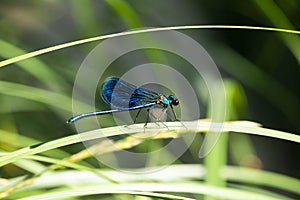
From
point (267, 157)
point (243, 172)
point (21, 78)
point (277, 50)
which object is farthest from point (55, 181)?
point (277, 50)

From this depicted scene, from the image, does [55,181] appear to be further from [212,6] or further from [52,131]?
[212,6]

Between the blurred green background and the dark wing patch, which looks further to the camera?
the blurred green background

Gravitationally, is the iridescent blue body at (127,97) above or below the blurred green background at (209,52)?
below

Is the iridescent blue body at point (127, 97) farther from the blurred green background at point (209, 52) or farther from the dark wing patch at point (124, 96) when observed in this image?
the blurred green background at point (209, 52)

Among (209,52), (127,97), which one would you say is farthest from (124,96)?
(209,52)

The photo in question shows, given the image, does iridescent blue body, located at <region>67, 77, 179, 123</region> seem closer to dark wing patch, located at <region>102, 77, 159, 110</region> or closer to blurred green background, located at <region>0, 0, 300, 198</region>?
dark wing patch, located at <region>102, 77, 159, 110</region>

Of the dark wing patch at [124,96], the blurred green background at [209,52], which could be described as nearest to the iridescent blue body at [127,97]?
the dark wing patch at [124,96]

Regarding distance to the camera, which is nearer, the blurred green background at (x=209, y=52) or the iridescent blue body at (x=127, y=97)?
the iridescent blue body at (x=127, y=97)

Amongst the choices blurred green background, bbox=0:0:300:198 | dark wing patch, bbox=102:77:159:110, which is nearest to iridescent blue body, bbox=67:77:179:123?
dark wing patch, bbox=102:77:159:110

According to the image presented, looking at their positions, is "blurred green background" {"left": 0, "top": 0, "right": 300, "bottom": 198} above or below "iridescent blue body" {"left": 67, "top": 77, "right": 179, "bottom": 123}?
above
